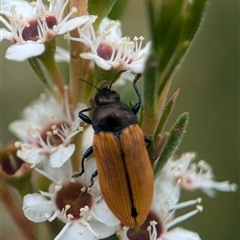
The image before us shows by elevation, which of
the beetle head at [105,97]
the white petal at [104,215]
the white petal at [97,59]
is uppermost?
the white petal at [97,59]

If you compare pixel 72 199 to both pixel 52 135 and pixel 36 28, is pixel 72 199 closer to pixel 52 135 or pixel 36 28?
pixel 52 135

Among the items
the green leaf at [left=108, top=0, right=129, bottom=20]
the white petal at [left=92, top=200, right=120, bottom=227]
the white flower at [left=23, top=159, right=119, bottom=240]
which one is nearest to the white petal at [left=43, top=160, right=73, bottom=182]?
the white flower at [left=23, top=159, right=119, bottom=240]

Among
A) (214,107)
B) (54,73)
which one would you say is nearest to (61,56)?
(54,73)

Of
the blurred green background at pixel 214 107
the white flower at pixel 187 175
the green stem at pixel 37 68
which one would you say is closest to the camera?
the green stem at pixel 37 68

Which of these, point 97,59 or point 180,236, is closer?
point 97,59

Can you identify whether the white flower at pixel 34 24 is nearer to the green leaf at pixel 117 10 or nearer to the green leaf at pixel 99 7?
the green leaf at pixel 99 7

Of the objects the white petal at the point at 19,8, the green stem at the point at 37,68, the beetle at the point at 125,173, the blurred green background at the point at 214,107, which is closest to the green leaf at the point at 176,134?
the beetle at the point at 125,173
